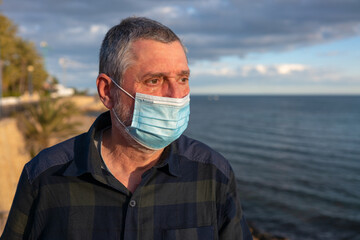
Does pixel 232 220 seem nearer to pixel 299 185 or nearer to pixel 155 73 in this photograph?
pixel 155 73

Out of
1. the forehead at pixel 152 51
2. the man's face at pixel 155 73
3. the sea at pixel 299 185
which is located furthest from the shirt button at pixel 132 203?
the sea at pixel 299 185

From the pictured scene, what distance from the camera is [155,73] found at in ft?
5.56

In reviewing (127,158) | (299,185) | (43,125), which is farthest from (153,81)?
(299,185)

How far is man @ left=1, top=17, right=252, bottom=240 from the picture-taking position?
168cm

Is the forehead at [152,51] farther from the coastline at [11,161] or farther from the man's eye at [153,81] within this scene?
the coastline at [11,161]

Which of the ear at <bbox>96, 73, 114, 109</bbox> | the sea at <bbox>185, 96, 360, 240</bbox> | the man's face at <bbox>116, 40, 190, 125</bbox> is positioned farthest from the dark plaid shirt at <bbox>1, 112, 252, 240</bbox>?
the sea at <bbox>185, 96, 360, 240</bbox>

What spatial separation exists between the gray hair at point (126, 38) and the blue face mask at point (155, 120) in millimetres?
104

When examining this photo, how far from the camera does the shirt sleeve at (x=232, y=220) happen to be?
5.84 feet

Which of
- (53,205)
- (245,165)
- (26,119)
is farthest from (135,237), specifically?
(245,165)

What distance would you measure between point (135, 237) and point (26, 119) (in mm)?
12454

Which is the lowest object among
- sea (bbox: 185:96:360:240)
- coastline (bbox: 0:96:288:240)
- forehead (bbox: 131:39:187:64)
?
sea (bbox: 185:96:360:240)

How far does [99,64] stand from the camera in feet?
6.40

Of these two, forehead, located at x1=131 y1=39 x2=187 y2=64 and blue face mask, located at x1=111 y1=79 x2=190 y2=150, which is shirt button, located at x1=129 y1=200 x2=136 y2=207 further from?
forehead, located at x1=131 y1=39 x2=187 y2=64

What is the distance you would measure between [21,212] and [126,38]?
3.54 feet
